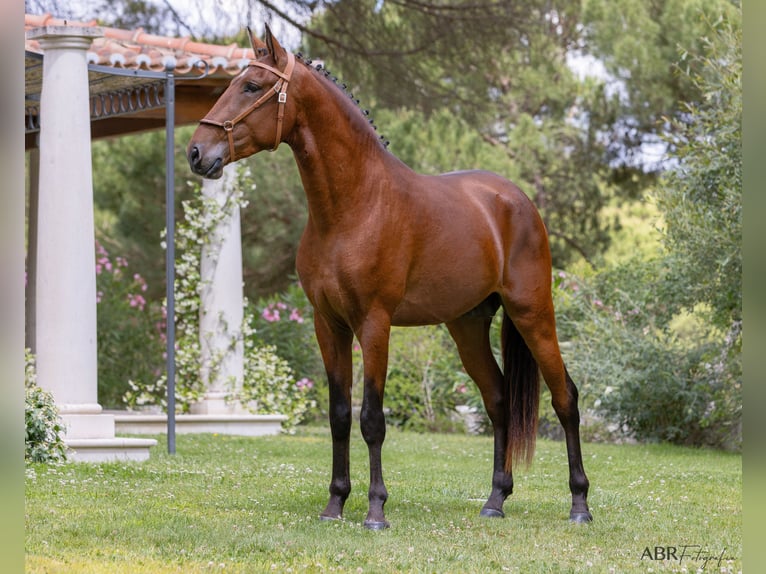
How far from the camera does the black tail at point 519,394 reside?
562cm

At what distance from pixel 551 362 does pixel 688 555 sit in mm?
1435

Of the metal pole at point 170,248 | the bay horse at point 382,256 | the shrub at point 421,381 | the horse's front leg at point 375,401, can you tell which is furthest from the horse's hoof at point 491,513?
the shrub at point 421,381

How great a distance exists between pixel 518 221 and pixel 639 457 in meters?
4.44

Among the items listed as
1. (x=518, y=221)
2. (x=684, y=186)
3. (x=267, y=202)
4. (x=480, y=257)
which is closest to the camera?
(x=480, y=257)

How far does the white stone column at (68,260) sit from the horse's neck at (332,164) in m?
3.51

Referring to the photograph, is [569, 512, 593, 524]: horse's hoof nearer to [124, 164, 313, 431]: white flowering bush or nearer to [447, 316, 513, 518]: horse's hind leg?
[447, 316, 513, 518]: horse's hind leg

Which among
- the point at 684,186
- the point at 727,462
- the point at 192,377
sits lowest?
the point at 727,462

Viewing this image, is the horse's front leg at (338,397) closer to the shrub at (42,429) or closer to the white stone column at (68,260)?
the shrub at (42,429)

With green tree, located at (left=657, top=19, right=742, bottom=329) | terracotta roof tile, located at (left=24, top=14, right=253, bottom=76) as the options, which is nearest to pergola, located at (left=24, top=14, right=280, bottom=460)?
terracotta roof tile, located at (left=24, top=14, right=253, bottom=76)

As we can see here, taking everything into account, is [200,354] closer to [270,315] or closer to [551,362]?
[270,315]

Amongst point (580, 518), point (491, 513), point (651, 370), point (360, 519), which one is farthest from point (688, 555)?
point (651, 370)

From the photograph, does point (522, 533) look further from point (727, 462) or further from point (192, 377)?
point (192, 377)

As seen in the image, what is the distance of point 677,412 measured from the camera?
35.7 feet

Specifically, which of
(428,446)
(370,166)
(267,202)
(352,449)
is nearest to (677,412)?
(428,446)
